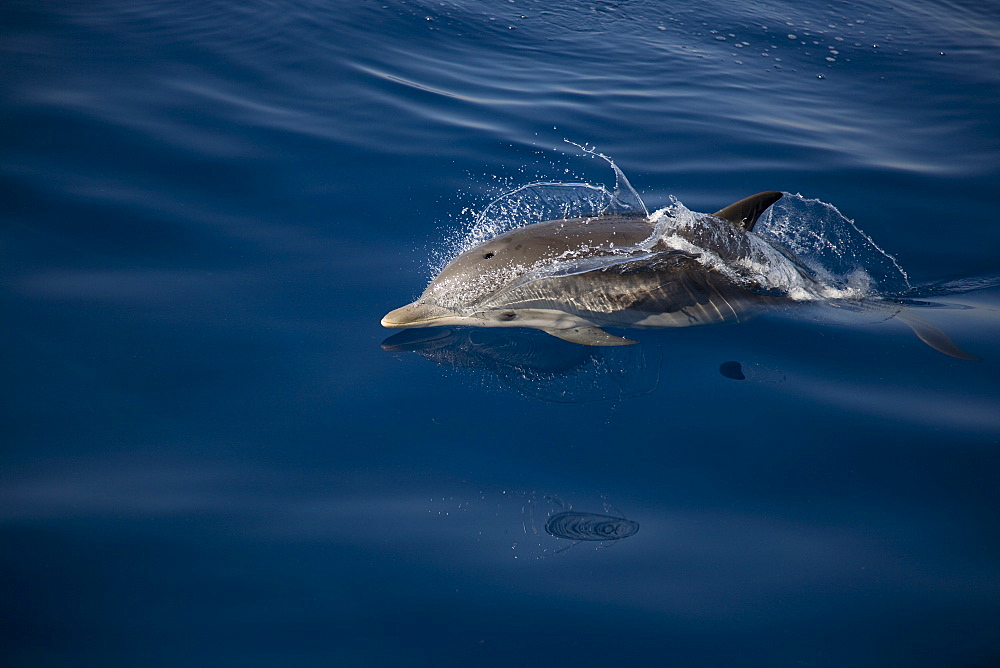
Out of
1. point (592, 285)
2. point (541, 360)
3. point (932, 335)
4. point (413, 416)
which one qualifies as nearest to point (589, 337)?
point (541, 360)

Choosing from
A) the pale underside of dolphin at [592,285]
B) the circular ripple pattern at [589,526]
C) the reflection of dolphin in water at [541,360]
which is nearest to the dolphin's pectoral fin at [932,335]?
the pale underside of dolphin at [592,285]

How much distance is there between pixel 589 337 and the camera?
15.4 ft

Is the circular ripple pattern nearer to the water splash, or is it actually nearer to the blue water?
Result: the blue water

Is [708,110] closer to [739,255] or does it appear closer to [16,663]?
[739,255]

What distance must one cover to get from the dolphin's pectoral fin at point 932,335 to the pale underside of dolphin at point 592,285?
1 centimetres

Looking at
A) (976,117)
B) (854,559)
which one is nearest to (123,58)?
(854,559)

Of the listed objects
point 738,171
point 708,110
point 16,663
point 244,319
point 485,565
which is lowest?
point 16,663

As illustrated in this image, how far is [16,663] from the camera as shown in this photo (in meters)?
2.67

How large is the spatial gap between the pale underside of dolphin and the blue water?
6.7 inches

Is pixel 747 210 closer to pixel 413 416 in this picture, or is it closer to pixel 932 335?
pixel 932 335

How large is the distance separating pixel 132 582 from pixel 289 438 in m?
1.02

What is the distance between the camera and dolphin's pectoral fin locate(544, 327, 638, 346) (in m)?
4.61

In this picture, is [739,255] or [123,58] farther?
[123,58]

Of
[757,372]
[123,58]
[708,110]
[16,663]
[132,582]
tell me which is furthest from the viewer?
[708,110]
